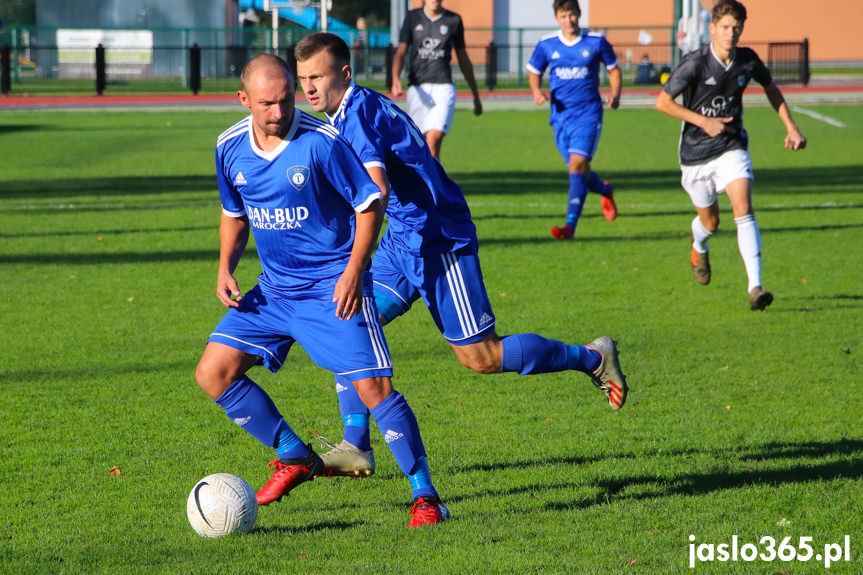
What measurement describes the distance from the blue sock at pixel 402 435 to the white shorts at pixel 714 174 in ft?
14.6

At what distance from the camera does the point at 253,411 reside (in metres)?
4.25

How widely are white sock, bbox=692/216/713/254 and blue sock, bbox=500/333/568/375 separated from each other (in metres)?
4.06

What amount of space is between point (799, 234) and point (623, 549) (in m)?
8.12

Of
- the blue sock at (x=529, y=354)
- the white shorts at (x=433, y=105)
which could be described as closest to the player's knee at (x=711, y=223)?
the blue sock at (x=529, y=354)

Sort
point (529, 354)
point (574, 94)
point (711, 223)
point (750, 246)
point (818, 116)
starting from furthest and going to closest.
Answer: point (818, 116)
point (574, 94)
point (711, 223)
point (750, 246)
point (529, 354)

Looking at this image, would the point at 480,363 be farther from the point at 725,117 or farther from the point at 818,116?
the point at 818,116

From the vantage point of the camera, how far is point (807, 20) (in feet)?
181

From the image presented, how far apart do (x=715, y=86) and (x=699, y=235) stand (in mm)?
1265

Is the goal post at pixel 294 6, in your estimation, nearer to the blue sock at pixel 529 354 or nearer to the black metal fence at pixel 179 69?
the black metal fence at pixel 179 69

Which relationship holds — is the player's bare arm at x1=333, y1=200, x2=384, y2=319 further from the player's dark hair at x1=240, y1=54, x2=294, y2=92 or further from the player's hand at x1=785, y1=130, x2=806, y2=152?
the player's hand at x1=785, y1=130, x2=806, y2=152

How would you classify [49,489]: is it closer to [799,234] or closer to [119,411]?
[119,411]

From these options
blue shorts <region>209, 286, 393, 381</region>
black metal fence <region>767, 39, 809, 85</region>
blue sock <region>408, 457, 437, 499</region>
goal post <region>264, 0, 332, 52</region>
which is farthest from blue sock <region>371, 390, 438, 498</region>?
black metal fence <region>767, 39, 809, 85</region>

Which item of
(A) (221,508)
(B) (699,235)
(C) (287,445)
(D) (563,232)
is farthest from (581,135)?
(A) (221,508)

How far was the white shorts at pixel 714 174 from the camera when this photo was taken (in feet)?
25.5
